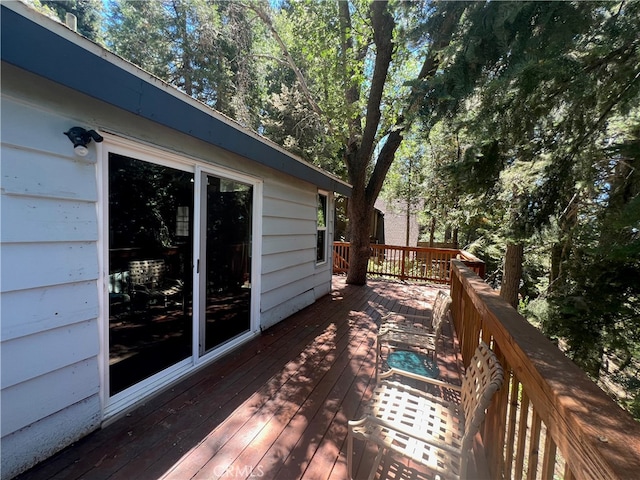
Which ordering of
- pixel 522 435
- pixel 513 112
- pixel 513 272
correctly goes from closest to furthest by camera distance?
pixel 522 435
pixel 513 112
pixel 513 272

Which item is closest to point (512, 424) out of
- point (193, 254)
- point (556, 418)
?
point (556, 418)

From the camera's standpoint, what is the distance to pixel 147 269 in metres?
2.32

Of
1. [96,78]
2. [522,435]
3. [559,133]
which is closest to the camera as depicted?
[522,435]

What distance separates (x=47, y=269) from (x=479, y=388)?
2.38m

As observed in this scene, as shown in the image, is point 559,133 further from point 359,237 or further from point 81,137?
point 81,137

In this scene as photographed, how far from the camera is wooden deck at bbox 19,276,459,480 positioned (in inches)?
67.1

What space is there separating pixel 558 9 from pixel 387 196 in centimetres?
1504

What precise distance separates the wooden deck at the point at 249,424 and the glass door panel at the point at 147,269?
35cm

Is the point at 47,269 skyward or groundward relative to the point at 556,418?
skyward

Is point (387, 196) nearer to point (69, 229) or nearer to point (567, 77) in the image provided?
point (567, 77)

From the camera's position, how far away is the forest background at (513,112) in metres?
1.96

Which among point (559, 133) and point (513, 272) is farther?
point (513, 272)

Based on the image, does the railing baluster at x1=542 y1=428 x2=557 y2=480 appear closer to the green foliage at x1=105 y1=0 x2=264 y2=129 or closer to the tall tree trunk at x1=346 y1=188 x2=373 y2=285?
the tall tree trunk at x1=346 y1=188 x2=373 y2=285

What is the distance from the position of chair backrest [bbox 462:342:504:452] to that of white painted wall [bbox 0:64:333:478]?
224 centimetres
